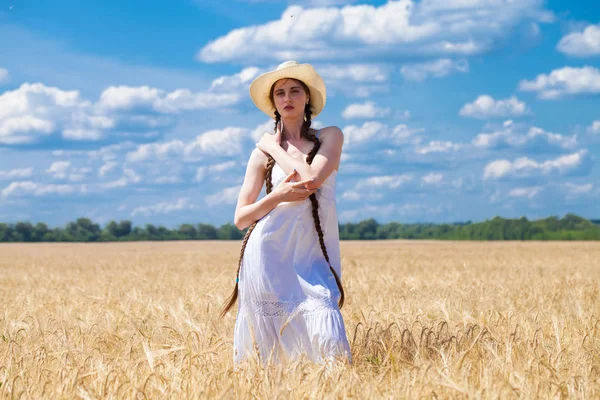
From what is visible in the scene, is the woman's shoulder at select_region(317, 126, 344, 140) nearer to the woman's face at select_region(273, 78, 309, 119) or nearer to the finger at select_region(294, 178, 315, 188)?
the woman's face at select_region(273, 78, 309, 119)

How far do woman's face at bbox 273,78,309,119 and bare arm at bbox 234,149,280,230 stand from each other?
0.92 ft

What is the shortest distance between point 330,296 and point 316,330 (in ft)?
0.64

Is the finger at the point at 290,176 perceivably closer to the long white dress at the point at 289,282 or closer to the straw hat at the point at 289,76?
the long white dress at the point at 289,282

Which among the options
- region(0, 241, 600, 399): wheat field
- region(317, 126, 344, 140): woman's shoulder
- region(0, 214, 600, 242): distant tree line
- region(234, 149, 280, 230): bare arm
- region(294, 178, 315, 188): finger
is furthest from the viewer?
region(0, 214, 600, 242): distant tree line

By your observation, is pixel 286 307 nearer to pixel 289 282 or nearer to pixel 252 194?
pixel 289 282

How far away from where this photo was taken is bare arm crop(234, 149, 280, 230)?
4059mm

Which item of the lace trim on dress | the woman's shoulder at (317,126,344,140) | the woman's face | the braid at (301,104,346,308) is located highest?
the woman's face

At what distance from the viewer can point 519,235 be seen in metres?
45.8

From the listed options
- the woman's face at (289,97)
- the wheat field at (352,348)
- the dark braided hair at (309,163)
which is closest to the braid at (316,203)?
the dark braided hair at (309,163)

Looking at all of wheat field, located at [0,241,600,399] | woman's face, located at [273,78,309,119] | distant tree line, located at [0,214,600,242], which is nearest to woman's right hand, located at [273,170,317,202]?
woman's face, located at [273,78,309,119]

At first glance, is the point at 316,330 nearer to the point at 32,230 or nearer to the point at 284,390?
the point at 284,390

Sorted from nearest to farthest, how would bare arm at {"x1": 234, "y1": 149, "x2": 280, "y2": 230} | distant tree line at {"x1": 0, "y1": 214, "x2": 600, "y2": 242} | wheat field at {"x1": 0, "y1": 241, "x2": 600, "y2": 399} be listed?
wheat field at {"x1": 0, "y1": 241, "x2": 600, "y2": 399} < bare arm at {"x1": 234, "y1": 149, "x2": 280, "y2": 230} < distant tree line at {"x1": 0, "y1": 214, "x2": 600, "y2": 242}

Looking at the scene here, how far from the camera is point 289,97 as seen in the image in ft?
13.5

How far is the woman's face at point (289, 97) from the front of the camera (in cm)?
412
